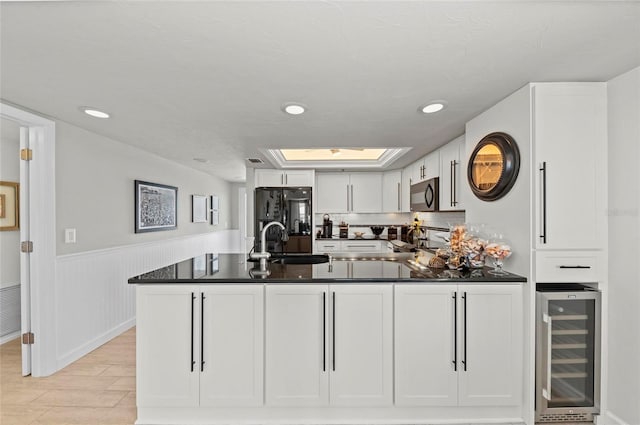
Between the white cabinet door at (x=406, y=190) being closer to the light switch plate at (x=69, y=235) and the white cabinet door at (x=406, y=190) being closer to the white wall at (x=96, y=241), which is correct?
the white wall at (x=96, y=241)

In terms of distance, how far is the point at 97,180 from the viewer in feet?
10.5

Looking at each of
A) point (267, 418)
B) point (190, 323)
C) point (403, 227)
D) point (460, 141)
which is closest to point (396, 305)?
point (267, 418)

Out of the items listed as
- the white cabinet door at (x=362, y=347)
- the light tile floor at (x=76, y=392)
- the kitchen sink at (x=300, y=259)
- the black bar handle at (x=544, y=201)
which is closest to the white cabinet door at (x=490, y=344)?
the black bar handle at (x=544, y=201)

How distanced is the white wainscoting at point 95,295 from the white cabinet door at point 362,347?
8.20ft

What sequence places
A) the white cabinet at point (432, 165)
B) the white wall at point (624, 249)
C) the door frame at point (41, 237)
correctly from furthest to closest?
the white cabinet at point (432, 165) → the door frame at point (41, 237) → the white wall at point (624, 249)

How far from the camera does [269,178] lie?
16.3ft

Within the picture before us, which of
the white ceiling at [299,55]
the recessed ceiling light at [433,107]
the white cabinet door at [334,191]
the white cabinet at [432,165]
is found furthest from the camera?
the white cabinet door at [334,191]

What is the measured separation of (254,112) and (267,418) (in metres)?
2.18

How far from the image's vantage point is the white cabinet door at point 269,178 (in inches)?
194

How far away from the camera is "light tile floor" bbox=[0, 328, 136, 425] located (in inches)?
82.1

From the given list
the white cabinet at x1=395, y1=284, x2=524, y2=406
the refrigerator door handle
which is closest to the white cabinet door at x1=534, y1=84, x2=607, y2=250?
the refrigerator door handle

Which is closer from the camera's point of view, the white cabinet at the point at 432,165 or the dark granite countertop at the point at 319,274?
the dark granite countertop at the point at 319,274

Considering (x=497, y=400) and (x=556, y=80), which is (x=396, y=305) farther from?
(x=556, y=80)

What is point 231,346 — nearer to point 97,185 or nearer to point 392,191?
point 97,185
